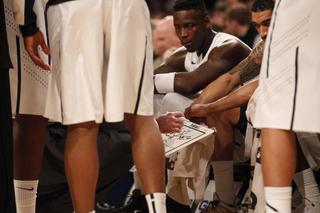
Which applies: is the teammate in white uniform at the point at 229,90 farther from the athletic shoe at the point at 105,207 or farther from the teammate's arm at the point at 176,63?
the athletic shoe at the point at 105,207

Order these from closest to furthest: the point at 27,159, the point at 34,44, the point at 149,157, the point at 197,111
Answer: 1. the point at 149,157
2. the point at 34,44
3. the point at 27,159
4. the point at 197,111

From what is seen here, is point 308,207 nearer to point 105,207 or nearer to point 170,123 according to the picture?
point 170,123

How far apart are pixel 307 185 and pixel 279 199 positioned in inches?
25.1

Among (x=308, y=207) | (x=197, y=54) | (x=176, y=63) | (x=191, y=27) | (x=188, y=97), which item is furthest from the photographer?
(x=176, y=63)

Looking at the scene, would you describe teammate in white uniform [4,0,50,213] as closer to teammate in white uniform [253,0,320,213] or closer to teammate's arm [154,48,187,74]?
teammate in white uniform [253,0,320,213]

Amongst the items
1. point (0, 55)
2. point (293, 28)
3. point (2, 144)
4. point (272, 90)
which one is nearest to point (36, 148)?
point (2, 144)

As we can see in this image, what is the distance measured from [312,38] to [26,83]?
1.17 metres

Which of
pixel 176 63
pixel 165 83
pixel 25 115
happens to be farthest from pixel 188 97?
pixel 25 115

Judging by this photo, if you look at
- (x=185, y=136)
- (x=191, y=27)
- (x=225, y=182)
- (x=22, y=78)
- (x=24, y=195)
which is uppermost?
(x=191, y=27)

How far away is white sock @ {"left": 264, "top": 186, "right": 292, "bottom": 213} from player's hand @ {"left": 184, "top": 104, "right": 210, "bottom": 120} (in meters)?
0.86

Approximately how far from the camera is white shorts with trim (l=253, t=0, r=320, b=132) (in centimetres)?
120

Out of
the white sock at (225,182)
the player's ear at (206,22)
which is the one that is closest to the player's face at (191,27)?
the player's ear at (206,22)

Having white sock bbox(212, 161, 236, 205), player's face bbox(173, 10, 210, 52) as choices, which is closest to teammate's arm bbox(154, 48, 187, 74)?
player's face bbox(173, 10, 210, 52)

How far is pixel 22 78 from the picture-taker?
1.54m
